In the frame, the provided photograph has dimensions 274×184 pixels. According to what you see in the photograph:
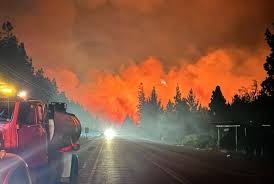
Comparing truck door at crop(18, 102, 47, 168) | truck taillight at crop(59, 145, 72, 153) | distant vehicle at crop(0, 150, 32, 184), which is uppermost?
truck door at crop(18, 102, 47, 168)

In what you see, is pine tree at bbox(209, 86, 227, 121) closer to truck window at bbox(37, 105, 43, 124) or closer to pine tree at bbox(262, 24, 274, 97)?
pine tree at bbox(262, 24, 274, 97)

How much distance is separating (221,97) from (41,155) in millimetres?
92370

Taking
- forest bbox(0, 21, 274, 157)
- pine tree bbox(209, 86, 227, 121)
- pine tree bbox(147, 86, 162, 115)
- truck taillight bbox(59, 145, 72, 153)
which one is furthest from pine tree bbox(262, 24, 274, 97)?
pine tree bbox(147, 86, 162, 115)

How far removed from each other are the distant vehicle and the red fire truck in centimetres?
50

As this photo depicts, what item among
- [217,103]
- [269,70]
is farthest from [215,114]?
[269,70]

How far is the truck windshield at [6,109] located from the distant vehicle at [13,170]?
3.08ft

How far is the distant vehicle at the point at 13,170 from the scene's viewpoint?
24.9 ft

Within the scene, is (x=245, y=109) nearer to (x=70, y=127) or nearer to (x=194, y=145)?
(x=194, y=145)

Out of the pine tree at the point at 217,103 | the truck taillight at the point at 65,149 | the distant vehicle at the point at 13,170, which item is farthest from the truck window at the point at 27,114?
the pine tree at the point at 217,103

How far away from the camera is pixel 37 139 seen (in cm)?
987

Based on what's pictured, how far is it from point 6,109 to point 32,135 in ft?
2.62

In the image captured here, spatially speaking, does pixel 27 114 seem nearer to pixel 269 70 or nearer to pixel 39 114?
pixel 39 114

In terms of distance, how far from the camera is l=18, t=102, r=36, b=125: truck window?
9.07 metres

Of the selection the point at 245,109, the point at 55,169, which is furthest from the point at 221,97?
the point at 55,169
